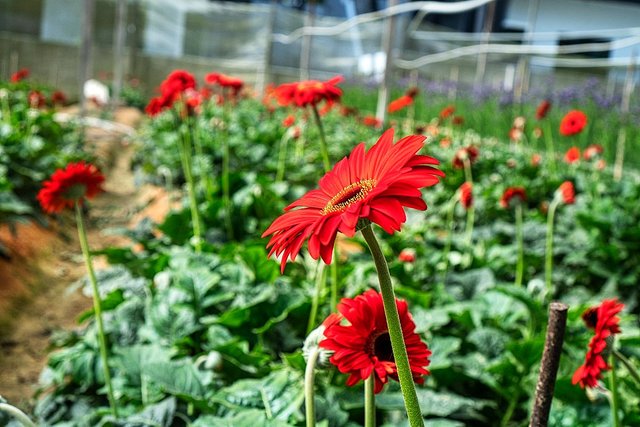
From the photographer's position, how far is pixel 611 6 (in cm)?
1213

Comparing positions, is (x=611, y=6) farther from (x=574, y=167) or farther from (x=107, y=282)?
(x=107, y=282)

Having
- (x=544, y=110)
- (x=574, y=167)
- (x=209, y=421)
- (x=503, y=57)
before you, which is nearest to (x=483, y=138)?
(x=574, y=167)

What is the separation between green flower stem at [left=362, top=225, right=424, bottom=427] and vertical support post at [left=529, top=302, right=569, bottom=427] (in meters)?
0.16

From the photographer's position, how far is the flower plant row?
58 centimetres

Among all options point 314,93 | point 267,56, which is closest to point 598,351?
point 314,93

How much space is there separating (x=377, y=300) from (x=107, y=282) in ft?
4.48

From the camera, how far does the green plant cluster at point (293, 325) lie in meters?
1.20

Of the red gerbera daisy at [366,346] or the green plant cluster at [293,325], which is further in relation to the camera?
the green plant cluster at [293,325]

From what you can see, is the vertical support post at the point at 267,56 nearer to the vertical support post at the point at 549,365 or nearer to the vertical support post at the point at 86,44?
the vertical support post at the point at 86,44

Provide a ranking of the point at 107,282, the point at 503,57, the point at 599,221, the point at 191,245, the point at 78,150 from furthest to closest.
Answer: the point at 503,57, the point at 78,150, the point at 599,221, the point at 191,245, the point at 107,282

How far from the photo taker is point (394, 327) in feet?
1.78

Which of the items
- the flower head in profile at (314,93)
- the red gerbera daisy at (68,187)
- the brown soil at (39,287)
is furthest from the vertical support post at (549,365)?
the brown soil at (39,287)

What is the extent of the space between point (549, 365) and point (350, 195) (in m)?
0.25

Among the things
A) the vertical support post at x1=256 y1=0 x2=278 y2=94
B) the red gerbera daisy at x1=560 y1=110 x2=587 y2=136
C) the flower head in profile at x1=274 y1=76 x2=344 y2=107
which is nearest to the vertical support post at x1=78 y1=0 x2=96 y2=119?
the red gerbera daisy at x1=560 y1=110 x2=587 y2=136
